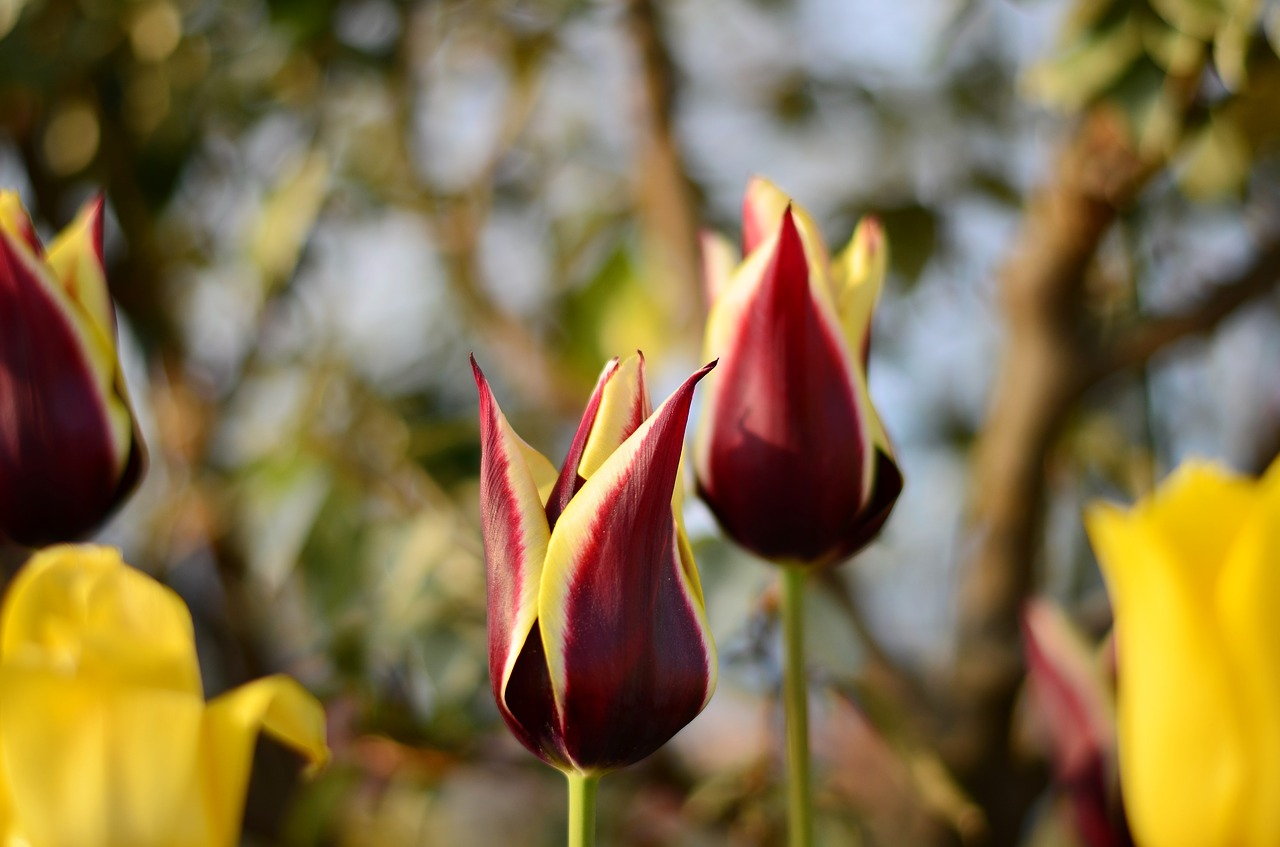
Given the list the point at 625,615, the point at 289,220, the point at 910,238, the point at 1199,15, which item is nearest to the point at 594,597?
the point at 625,615

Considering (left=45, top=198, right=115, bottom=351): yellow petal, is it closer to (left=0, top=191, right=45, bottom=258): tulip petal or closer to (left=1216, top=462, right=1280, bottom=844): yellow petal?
(left=0, top=191, right=45, bottom=258): tulip petal

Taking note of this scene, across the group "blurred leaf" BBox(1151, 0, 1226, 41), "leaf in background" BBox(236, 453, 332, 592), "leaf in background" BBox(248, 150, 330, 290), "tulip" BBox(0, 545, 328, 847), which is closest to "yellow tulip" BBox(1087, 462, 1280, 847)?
"tulip" BBox(0, 545, 328, 847)

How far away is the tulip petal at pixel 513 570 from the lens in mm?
184

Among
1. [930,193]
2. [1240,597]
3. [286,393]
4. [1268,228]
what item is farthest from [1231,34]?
[286,393]

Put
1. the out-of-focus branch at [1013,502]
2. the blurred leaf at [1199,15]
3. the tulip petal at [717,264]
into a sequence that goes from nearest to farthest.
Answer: the tulip petal at [717,264] → the blurred leaf at [1199,15] → the out-of-focus branch at [1013,502]

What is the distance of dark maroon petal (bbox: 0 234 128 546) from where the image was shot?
0.25 m

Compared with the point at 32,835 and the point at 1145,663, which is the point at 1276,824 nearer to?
the point at 1145,663

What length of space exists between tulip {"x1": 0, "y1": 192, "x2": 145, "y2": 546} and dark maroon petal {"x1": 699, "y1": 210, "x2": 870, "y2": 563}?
0.13 meters

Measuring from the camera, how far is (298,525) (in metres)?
0.59

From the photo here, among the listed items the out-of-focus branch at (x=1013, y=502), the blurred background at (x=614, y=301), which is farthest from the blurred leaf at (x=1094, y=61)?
the out-of-focus branch at (x=1013, y=502)

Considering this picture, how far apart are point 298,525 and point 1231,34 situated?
0.44 m

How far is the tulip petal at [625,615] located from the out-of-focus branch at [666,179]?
64 cm

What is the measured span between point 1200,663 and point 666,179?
726 mm

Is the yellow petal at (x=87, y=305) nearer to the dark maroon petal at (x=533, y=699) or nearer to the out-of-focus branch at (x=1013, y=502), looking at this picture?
the dark maroon petal at (x=533, y=699)
